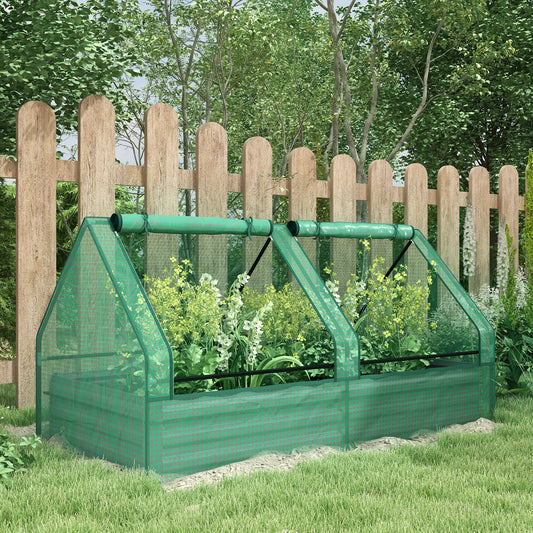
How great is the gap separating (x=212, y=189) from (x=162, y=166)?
1.47ft

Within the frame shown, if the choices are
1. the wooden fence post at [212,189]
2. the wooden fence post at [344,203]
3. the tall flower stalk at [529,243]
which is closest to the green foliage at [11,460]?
the wooden fence post at [212,189]

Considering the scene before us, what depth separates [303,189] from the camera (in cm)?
564

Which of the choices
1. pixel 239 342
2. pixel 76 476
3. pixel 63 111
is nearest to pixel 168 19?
pixel 63 111

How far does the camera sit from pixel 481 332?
4.73 metres

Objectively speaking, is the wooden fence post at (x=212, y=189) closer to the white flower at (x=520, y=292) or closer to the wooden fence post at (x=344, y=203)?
the wooden fence post at (x=344, y=203)

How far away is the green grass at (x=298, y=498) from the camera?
2.64 metres

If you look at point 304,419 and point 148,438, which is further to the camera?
point 304,419

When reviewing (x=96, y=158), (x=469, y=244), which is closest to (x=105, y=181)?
(x=96, y=158)

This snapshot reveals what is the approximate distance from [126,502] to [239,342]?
147cm

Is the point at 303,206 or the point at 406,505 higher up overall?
the point at 303,206

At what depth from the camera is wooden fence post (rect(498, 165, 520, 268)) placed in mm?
7488

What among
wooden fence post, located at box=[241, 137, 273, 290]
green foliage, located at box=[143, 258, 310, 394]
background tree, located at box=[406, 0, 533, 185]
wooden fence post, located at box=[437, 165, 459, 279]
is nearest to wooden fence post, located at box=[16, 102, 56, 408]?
green foliage, located at box=[143, 258, 310, 394]

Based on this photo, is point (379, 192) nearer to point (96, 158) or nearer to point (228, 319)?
point (228, 319)

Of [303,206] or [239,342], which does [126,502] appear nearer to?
[239,342]
